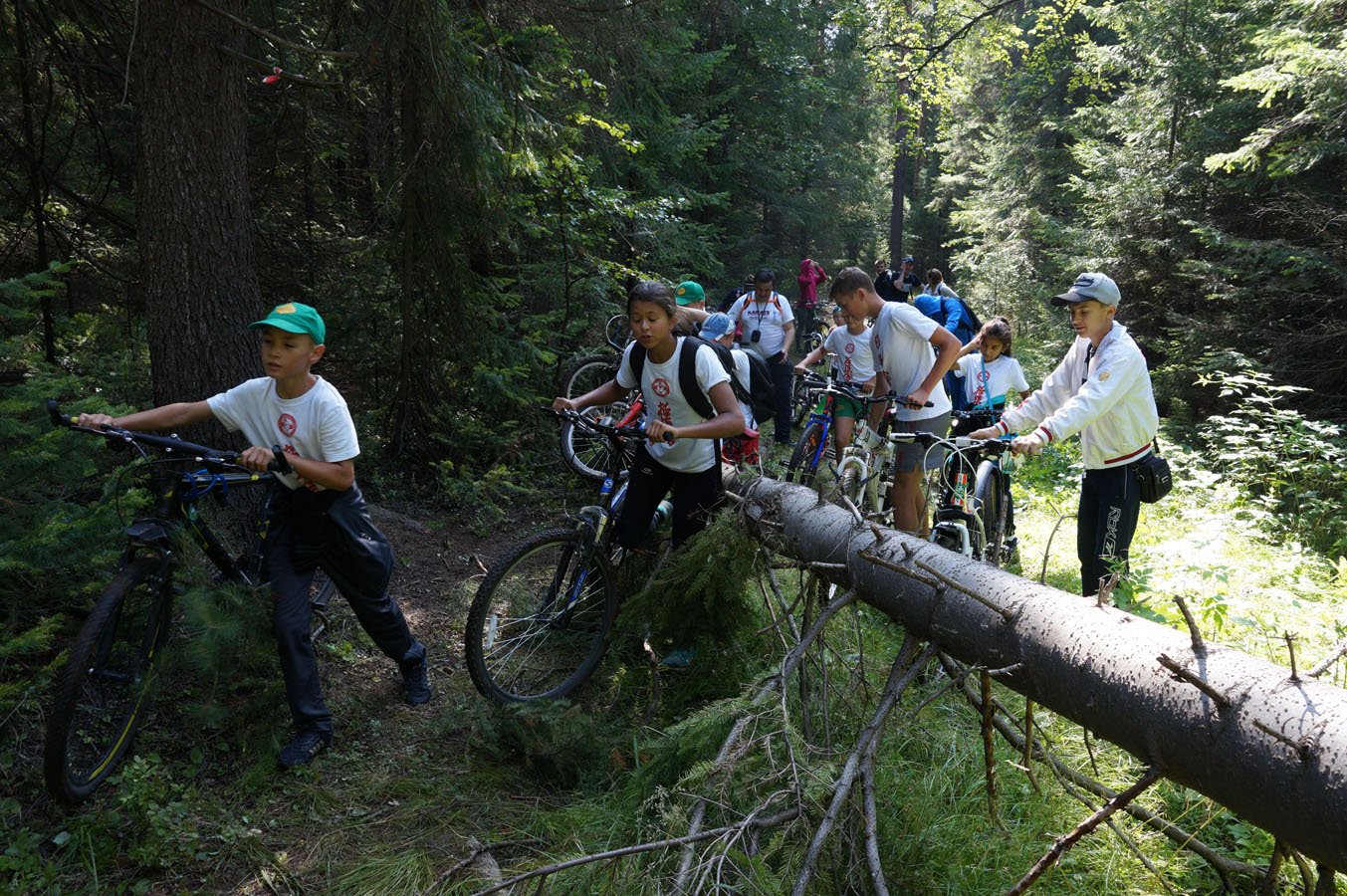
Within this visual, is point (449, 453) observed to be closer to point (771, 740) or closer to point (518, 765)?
point (518, 765)

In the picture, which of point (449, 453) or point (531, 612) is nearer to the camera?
point (531, 612)

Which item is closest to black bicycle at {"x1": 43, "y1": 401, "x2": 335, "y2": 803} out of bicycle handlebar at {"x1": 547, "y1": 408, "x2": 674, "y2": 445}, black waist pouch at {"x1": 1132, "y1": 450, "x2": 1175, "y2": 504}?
bicycle handlebar at {"x1": 547, "y1": 408, "x2": 674, "y2": 445}

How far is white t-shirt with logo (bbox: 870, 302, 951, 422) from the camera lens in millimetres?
6180

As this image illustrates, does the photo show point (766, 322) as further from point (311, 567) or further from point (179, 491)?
point (179, 491)

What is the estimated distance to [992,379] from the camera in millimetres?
7418

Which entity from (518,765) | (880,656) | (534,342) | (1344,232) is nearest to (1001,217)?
(1344,232)

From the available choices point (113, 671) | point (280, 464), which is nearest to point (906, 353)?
point (280, 464)

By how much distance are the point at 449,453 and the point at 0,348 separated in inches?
182

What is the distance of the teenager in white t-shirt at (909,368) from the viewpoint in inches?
237

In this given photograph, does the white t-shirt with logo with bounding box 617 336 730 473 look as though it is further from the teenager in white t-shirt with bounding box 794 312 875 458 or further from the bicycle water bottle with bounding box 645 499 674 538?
the teenager in white t-shirt with bounding box 794 312 875 458

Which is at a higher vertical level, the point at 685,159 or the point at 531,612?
the point at 685,159

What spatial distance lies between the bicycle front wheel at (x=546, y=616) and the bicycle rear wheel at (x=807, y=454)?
148 inches

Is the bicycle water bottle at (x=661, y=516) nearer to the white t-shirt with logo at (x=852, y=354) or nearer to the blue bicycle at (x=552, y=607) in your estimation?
the blue bicycle at (x=552, y=607)

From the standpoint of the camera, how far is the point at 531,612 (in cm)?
454
